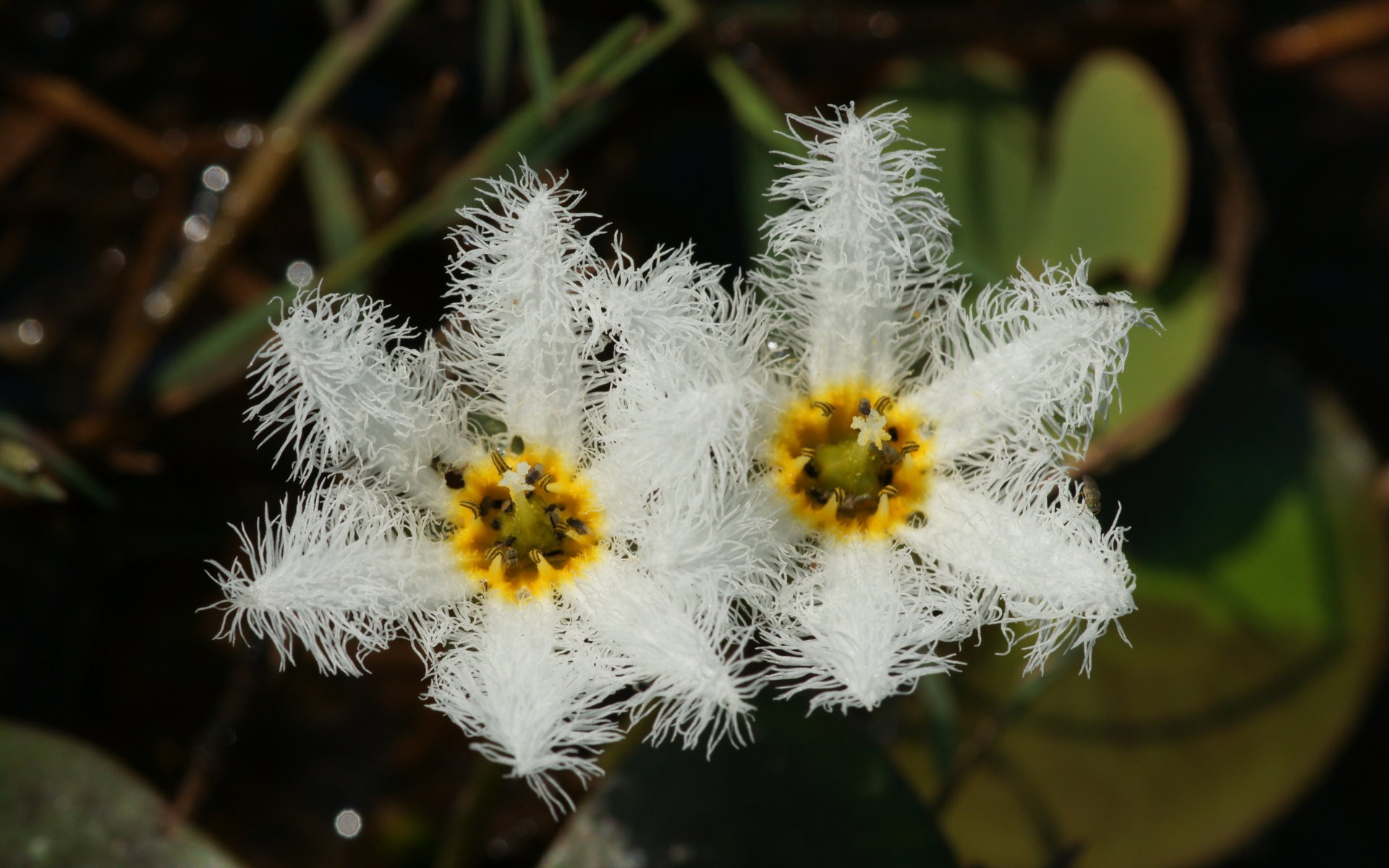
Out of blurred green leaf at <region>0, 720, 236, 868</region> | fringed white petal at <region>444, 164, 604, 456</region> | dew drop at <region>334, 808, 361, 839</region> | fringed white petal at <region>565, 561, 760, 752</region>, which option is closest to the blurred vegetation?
dew drop at <region>334, 808, 361, 839</region>

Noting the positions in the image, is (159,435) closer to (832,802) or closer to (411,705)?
(411,705)

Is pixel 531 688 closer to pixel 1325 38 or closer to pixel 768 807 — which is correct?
pixel 768 807

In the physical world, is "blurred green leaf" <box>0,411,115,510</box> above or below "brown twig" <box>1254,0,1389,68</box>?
below

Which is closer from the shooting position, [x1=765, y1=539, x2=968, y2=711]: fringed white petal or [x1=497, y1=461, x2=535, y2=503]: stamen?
[x1=765, y1=539, x2=968, y2=711]: fringed white petal

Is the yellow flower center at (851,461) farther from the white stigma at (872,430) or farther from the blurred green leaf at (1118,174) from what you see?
the blurred green leaf at (1118,174)

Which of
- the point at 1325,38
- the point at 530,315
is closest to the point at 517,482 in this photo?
the point at 530,315

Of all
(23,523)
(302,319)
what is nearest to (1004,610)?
(302,319)

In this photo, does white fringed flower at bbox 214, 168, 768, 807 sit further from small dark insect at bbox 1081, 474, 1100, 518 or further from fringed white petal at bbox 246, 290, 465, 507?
small dark insect at bbox 1081, 474, 1100, 518
